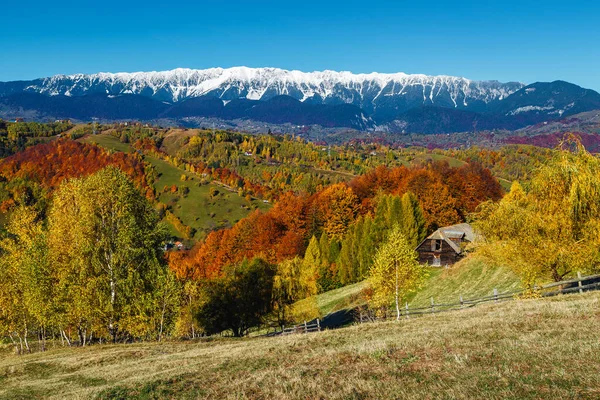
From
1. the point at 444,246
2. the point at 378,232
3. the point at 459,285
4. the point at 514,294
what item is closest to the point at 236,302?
the point at 459,285

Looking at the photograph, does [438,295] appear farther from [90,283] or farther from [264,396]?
[264,396]

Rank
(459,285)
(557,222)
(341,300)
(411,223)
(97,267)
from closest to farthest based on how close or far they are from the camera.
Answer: (557,222)
(97,267)
(459,285)
(341,300)
(411,223)

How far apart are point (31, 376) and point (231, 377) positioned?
15443mm

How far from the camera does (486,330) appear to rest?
64.7ft

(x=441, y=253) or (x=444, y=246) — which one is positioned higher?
(x=444, y=246)

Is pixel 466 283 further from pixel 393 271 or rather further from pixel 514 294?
pixel 514 294

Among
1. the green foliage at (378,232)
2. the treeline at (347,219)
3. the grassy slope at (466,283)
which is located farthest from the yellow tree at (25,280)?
the green foliage at (378,232)

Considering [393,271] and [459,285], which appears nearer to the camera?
[393,271]

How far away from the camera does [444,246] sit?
82.3 meters

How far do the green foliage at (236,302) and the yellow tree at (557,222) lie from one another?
1466 inches

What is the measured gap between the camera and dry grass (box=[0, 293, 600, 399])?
1259 cm

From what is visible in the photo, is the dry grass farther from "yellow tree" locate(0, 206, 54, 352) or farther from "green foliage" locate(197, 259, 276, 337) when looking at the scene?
"green foliage" locate(197, 259, 276, 337)

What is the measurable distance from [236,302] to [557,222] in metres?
43.0

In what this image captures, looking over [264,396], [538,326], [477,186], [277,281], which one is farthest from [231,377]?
[477,186]
